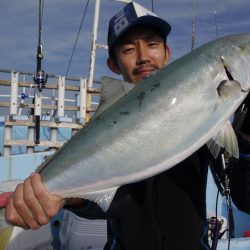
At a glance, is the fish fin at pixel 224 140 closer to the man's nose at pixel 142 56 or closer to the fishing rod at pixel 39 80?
the man's nose at pixel 142 56

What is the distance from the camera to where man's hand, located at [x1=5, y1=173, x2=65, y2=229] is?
1749mm

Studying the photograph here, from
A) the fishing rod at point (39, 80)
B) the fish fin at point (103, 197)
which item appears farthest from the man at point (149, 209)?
the fishing rod at point (39, 80)

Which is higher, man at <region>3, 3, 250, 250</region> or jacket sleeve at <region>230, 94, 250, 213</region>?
jacket sleeve at <region>230, 94, 250, 213</region>

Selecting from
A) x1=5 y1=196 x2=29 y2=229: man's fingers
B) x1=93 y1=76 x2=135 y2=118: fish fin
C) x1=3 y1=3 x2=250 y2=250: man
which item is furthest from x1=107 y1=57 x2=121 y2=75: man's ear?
x1=5 y1=196 x2=29 y2=229: man's fingers

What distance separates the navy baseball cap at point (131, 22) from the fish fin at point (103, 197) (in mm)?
1059


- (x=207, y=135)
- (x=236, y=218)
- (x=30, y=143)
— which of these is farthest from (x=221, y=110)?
(x=30, y=143)

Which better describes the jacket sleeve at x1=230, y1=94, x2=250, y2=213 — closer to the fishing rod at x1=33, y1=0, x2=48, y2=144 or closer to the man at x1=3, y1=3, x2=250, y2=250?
the man at x1=3, y1=3, x2=250, y2=250

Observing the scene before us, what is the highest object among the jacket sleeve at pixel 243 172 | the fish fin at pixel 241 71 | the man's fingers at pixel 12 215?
Result: the fish fin at pixel 241 71

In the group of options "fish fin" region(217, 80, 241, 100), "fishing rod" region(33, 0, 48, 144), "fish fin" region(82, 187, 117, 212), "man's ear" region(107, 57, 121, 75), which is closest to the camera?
"fish fin" region(217, 80, 241, 100)

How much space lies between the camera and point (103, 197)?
1.73 meters

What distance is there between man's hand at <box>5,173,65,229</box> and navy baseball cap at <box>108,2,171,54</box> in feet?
3.57

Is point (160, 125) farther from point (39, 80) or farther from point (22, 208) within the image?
point (39, 80)

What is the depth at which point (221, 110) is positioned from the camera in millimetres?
1610

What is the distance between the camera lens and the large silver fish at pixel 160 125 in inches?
62.9
